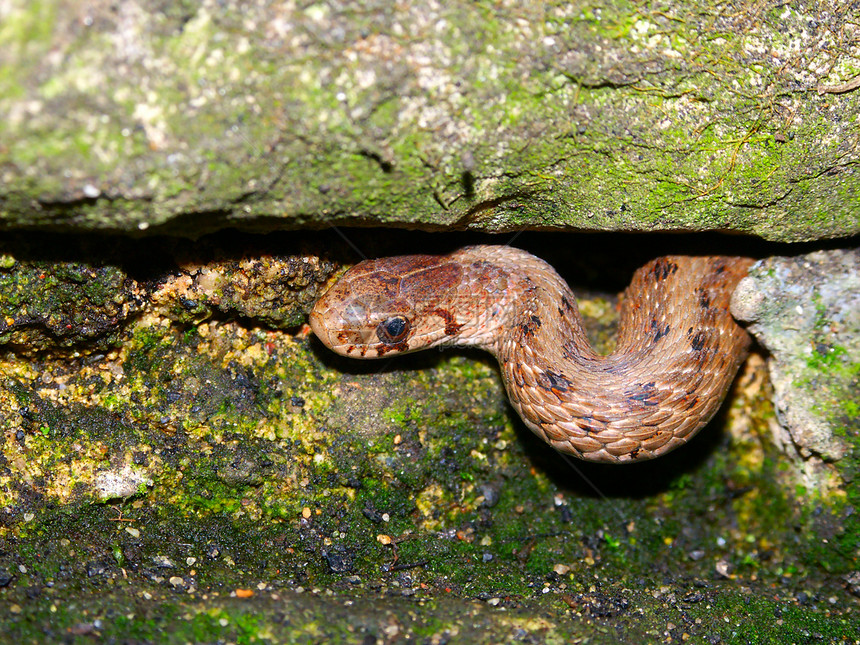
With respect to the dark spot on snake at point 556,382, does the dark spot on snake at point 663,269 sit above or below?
above

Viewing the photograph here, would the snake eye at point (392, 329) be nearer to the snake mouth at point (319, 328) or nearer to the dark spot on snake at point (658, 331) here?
the snake mouth at point (319, 328)

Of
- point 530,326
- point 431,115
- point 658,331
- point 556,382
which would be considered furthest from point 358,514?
point 431,115

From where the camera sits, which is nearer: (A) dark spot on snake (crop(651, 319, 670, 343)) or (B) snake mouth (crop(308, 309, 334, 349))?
(B) snake mouth (crop(308, 309, 334, 349))

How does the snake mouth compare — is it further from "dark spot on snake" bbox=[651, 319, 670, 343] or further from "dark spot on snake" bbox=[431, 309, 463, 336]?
"dark spot on snake" bbox=[651, 319, 670, 343]

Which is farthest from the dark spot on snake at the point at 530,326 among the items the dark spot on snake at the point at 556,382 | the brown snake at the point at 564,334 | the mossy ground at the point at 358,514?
the mossy ground at the point at 358,514

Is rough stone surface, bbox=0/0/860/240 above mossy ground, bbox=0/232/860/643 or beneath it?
above

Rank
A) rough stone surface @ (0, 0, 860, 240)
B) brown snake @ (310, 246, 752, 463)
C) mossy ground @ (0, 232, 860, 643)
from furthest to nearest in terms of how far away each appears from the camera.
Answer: brown snake @ (310, 246, 752, 463), mossy ground @ (0, 232, 860, 643), rough stone surface @ (0, 0, 860, 240)

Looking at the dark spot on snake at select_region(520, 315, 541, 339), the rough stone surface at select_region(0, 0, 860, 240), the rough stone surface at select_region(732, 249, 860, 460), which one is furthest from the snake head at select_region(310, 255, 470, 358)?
the rough stone surface at select_region(732, 249, 860, 460)

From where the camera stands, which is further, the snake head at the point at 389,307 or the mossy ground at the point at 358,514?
the snake head at the point at 389,307
